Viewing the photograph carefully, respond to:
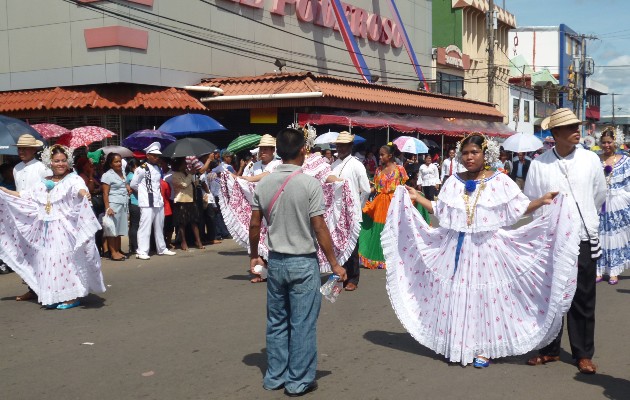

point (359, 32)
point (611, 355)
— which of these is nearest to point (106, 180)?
point (611, 355)

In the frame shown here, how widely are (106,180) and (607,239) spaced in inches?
293

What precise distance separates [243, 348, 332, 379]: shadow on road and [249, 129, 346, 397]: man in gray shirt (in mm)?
405

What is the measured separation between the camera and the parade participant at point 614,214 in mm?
9172

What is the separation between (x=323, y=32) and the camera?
2500cm

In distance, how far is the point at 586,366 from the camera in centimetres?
537

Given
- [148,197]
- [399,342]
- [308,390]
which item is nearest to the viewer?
[308,390]

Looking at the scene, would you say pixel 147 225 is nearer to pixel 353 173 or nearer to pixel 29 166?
pixel 29 166

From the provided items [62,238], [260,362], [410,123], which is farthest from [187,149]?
[410,123]

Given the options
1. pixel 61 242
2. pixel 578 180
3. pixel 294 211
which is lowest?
pixel 61 242

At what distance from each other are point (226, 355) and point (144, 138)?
9458 mm

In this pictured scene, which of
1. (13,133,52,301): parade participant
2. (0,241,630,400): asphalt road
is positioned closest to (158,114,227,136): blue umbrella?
(13,133,52,301): parade participant

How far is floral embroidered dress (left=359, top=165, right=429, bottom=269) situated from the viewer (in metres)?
10.3

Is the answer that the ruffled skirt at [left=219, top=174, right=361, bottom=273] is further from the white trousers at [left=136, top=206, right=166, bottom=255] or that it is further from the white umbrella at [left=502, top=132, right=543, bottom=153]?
the white umbrella at [left=502, top=132, right=543, bottom=153]

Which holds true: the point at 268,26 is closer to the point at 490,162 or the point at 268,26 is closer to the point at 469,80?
the point at 490,162
